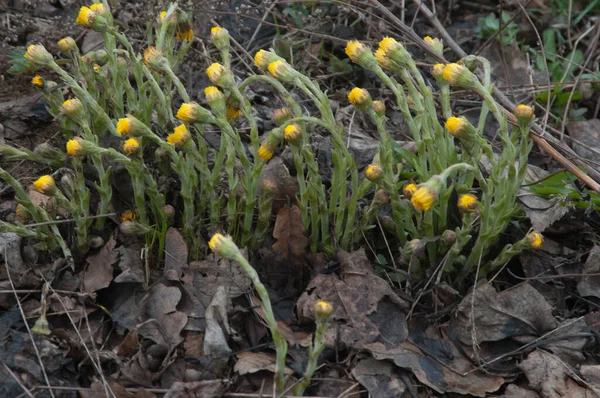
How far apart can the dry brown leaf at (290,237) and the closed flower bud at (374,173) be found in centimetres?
40

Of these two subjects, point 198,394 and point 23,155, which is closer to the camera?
point 198,394

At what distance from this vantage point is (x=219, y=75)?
209cm

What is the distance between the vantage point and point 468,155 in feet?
7.21

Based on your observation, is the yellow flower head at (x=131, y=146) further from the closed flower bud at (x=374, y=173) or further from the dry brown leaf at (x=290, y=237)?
the closed flower bud at (x=374, y=173)

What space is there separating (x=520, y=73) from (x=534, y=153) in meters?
0.70

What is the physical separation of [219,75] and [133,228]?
629 millimetres

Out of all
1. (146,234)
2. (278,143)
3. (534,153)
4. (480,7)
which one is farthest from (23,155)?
(480,7)

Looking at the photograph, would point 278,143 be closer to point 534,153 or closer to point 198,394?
point 198,394

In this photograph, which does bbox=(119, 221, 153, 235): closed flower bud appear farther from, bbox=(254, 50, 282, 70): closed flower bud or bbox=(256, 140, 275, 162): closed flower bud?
bbox=(254, 50, 282, 70): closed flower bud

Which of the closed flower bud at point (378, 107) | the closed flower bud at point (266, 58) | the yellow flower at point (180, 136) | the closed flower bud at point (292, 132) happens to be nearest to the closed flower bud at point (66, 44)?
the yellow flower at point (180, 136)

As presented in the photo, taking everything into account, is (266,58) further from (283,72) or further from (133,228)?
(133,228)

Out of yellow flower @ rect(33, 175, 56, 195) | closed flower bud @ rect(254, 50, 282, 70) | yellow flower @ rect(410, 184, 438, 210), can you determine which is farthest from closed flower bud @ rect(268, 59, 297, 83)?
yellow flower @ rect(33, 175, 56, 195)

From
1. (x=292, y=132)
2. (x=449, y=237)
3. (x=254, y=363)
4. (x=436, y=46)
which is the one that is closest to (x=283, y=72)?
(x=292, y=132)

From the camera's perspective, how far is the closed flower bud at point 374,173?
6.54 feet
